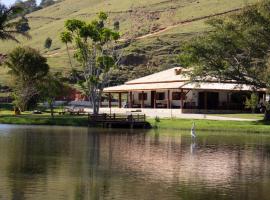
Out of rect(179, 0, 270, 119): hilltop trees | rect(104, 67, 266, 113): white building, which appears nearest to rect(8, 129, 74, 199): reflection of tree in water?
rect(179, 0, 270, 119): hilltop trees

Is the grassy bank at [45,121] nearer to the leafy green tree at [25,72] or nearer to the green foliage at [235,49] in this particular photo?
the green foliage at [235,49]

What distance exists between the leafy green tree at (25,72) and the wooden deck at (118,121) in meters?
18.8

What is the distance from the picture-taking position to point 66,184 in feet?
78.1

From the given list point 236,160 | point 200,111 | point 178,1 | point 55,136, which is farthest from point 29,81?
point 178,1

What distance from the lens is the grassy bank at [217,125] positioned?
60781 millimetres

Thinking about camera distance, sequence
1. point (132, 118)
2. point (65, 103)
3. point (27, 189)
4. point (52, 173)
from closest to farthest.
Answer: point (27, 189)
point (52, 173)
point (132, 118)
point (65, 103)

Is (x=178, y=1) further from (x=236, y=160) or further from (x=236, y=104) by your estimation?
(x=236, y=160)

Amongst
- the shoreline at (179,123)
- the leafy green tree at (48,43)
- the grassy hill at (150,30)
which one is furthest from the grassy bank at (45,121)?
the leafy green tree at (48,43)

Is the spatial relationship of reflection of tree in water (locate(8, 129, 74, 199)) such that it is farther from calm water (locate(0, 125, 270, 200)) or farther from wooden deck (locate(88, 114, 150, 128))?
wooden deck (locate(88, 114, 150, 128))

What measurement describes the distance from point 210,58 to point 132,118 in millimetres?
10723

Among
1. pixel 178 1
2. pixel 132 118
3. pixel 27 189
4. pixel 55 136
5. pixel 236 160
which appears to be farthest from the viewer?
pixel 178 1

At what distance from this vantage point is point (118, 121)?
2527 inches

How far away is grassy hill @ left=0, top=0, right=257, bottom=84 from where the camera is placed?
14262 cm

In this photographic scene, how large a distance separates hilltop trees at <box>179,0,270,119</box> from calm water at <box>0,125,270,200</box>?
67.2 feet
